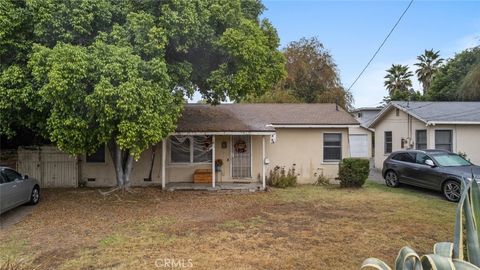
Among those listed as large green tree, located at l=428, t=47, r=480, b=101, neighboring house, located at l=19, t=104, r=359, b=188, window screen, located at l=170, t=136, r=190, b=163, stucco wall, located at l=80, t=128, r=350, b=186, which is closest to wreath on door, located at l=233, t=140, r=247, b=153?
neighboring house, located at l=19, t=104, r=359, b=188

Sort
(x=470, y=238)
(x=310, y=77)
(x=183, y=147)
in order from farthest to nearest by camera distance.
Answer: (x=310, y=77) < (x=183, y=147) < (x=470, y=238)

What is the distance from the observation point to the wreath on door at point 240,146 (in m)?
15.0

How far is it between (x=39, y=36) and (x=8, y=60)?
55.1 inches

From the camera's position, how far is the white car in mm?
9289

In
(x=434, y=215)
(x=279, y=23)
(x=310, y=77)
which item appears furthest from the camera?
(x=310, y=77)

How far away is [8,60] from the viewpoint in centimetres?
1008

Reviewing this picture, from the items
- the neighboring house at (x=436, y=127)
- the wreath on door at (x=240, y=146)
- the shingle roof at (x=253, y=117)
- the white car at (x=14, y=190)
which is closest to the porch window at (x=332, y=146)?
the shingle roof at (x=253, y=117)

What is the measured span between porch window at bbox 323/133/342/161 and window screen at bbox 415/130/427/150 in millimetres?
5419

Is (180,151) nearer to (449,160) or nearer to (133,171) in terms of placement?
(133,171)

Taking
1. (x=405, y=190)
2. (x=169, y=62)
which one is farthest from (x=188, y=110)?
(x=405, y=190)

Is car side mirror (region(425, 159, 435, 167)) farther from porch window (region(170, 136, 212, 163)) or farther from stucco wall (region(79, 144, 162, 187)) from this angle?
stucco wall (region(79, 144, 162, 187))

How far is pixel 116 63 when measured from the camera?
8.68 m

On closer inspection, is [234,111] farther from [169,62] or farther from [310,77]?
[310,77]

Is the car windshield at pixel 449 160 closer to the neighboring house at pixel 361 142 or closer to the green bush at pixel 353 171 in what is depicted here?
the green bush at pixel 353 171
